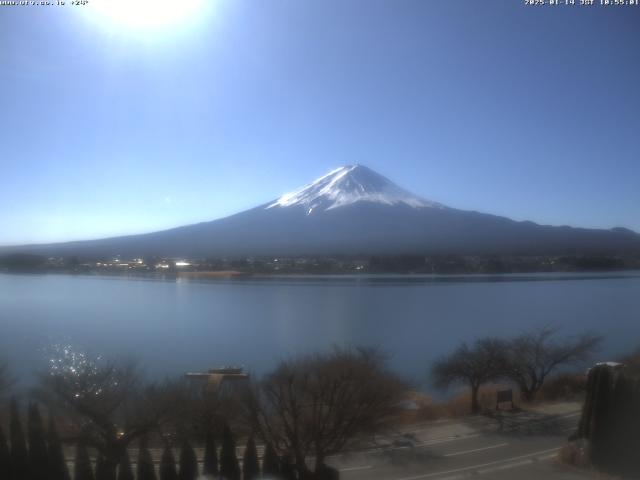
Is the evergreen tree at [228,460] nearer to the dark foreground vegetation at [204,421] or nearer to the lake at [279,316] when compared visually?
the dark foreground vegetation at [204,421]

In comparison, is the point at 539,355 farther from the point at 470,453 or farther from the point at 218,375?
the point at 218,375

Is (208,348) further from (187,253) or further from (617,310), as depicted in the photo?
(187,253)

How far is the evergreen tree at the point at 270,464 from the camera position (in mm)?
4913

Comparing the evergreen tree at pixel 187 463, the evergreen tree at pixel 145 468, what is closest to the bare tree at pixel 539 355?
the evergreen tree at pixel 187 463

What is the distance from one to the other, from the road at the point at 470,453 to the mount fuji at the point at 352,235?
14.7 metres

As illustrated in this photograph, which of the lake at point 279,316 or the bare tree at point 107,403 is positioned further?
the lake at point 279,316

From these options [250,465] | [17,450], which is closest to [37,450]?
[17,450]

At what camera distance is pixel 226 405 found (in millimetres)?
5605

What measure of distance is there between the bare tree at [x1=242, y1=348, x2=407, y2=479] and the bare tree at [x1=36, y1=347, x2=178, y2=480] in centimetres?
95

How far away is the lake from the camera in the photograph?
8625 mm

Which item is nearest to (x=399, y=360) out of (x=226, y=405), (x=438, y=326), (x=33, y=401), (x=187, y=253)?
(x=438, y=326)

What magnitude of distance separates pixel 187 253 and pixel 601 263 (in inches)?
586

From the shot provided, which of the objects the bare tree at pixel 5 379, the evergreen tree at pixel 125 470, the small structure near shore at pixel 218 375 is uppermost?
the bare tree at pixel 5 379

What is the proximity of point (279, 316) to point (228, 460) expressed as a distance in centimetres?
691
